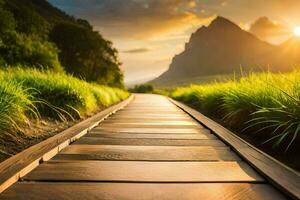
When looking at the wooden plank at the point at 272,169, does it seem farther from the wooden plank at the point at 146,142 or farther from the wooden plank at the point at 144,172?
the wooden plank at the point at 146,142

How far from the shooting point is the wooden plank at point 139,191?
6.52 feet

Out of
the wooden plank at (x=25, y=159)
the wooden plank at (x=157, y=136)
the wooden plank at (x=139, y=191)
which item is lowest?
the wooden plank at (x=139, y=191)

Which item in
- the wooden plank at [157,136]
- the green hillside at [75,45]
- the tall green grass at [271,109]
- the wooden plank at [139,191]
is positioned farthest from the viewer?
the green hillside at [75,45]

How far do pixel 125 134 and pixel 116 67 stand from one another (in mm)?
30127

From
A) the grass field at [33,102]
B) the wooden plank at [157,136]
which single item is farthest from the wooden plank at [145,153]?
the grass field at [33,102]

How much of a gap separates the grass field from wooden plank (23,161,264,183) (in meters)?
1.32

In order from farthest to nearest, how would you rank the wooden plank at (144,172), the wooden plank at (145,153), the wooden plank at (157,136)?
the wooden plank at (157,136)
the wooden plank at (145,153)
the wooden plank at (144,172)

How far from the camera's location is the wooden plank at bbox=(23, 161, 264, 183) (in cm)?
235

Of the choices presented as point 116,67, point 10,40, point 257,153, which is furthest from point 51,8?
point 257,153

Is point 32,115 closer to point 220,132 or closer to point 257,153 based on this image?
point 220,132

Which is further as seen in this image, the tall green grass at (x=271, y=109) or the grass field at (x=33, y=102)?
the grass field at (x=33, y=102)

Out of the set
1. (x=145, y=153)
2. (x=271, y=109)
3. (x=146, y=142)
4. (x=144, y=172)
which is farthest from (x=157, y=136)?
(x=144, y=172)

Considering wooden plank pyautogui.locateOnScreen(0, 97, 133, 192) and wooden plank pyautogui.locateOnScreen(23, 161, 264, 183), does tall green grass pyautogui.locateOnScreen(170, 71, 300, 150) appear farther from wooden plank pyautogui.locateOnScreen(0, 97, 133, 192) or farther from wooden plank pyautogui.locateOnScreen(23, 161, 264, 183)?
wooden plank pyautogui.locateOnScreen(0, 97, 133, 192)

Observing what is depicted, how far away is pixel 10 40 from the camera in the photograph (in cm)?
1958
